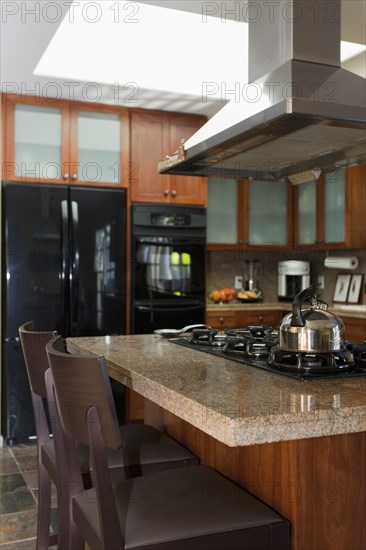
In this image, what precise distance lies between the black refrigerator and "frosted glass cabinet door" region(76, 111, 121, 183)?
183 millimetres

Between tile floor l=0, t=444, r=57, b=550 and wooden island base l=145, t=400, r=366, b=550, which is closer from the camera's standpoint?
wooden island base l=145, t=400, r=366, b=550

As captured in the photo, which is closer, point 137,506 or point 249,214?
point 137,506

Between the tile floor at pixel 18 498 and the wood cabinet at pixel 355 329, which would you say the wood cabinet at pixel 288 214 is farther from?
the tile floor at pixel 18 498

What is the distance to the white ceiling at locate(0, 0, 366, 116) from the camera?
2.98 meters

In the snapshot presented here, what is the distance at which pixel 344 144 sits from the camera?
91.4 inches

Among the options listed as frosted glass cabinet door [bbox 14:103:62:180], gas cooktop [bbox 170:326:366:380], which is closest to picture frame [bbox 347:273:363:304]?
frosted glass cabinet door [bbox 14:103:62:180]

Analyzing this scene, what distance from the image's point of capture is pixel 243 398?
4.25 ft

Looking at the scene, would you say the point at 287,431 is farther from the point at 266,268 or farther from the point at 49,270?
the point at 266,268

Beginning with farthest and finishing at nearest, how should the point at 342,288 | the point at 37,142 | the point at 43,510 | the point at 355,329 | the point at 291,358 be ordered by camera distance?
the point at 342,288, the point at 37,142, the point at 355,329, the point at 43,510, the point at 291,358

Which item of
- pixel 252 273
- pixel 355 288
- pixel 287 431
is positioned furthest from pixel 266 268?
pixel 287 431

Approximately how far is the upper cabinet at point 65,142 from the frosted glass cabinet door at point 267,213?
1.27 m

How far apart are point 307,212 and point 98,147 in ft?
6.18

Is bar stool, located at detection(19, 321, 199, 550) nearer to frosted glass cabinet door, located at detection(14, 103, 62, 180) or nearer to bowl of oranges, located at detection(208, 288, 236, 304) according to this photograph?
frosted glass cabinet door, located at detection(14, 103, 62, 180)

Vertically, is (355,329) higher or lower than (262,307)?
lower
